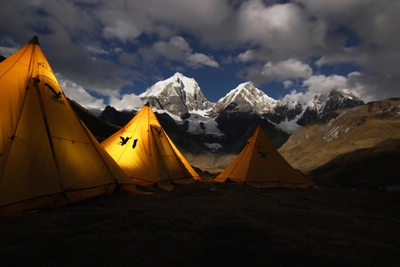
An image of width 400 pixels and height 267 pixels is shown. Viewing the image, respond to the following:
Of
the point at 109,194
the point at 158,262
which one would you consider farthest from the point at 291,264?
the point at 109,194

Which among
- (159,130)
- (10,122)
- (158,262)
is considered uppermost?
(159,130)

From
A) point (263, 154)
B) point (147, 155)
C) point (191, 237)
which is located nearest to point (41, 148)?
point (191, 237)

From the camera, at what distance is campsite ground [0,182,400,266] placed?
4598 millimetres

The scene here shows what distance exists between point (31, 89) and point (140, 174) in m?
7.19

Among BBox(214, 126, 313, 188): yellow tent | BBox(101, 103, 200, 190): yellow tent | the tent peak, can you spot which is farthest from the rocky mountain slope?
the tent peak

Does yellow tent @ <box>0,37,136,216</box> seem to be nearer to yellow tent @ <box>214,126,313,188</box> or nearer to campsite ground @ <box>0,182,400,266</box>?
campsite ground @ <box>0,182,400,266</box>

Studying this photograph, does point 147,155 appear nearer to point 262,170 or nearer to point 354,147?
point 262,170

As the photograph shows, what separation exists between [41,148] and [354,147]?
117302mm

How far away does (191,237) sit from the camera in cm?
585

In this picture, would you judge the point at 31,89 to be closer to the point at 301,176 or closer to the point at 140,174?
the point at 140,174

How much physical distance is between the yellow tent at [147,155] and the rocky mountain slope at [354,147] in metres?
37.0

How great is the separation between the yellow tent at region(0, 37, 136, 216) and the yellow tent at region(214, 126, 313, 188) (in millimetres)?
9521

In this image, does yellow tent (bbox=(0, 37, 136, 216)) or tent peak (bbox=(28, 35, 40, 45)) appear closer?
yellow tent (bbox=(0, 37, 136, 216))

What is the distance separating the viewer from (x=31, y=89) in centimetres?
1002
